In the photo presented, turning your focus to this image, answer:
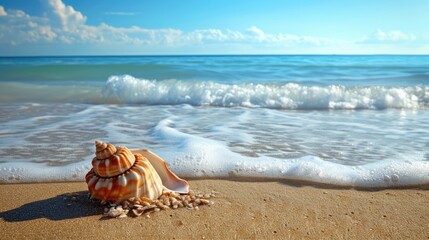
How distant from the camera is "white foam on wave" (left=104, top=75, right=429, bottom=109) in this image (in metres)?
8.02

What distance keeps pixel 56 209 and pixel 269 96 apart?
6672 mm

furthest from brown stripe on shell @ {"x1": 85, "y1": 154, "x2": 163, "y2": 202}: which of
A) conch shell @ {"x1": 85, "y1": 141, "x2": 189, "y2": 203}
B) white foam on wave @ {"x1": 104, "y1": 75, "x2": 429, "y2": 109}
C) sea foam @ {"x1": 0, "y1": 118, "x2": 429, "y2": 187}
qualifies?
white foam on wave @ {"x1": 104, "y1": 75, "x2": 429, "y2": 109}

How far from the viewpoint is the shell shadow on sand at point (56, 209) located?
2.25m

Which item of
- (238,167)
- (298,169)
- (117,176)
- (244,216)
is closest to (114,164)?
(117,176)

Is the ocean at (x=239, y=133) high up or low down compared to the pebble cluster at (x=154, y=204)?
down

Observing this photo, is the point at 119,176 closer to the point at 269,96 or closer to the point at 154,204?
the point at 154,204

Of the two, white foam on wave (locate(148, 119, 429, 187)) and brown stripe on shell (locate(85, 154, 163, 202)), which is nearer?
brown stripe on shell (locate(85, 154, 163, 202))

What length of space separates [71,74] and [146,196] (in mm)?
15536

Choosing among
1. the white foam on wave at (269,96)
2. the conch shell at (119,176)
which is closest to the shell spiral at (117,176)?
the conch shell at (119,176)

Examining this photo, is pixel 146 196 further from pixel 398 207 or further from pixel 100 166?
pixel 398 207

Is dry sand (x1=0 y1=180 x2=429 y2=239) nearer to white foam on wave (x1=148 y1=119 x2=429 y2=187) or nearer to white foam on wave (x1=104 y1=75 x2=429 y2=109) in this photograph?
white foam on wave (x1=148 y1=119 x2=429 y2=187)

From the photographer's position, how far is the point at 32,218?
223 cm

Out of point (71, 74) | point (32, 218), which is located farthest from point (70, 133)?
point (71, 74)

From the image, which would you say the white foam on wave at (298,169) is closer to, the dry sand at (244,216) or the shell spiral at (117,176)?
the dry sand at (244,216)
